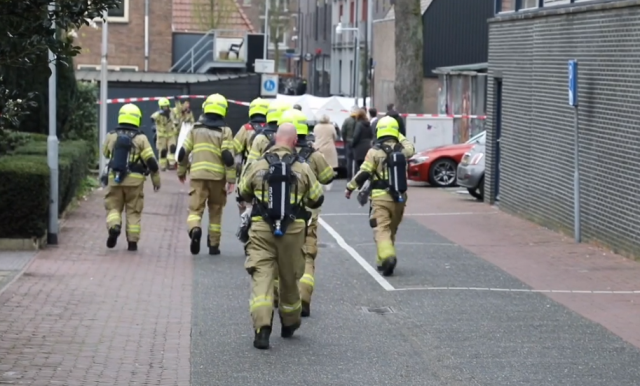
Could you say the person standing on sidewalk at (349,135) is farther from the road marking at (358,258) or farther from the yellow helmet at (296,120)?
the yellow helmet at (296,120)

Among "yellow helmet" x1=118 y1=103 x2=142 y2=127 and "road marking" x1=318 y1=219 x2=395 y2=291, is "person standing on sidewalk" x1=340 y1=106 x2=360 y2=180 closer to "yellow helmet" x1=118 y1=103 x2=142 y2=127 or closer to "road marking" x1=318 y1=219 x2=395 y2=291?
"road marking" x1=318 y1=219 x2=395 y2=291

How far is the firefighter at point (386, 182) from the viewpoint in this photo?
13.3m

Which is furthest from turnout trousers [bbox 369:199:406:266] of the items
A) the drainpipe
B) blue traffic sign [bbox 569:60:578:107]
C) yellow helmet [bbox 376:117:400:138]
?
the drainpipe

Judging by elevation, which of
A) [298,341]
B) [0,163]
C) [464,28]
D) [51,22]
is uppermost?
[464,28]

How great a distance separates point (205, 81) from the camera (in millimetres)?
37875

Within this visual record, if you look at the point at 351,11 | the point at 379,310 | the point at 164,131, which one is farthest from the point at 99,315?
the point at 351,11

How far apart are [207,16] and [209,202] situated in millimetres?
48538

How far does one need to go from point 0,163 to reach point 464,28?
106ft

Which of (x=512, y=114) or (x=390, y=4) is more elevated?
(x=390, y=4)

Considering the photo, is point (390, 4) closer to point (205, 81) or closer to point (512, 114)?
point (205, 81)

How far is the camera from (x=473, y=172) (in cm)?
2428

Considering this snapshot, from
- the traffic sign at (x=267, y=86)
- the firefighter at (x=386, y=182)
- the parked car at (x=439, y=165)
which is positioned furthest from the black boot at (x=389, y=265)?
the traffic sign at (x=267, y=86)

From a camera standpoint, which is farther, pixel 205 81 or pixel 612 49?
pixel 205 81

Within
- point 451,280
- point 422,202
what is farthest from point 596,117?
point 422,202
